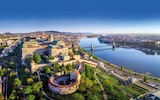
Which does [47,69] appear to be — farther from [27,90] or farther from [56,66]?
[27,90]

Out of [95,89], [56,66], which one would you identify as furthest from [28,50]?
[95,89]

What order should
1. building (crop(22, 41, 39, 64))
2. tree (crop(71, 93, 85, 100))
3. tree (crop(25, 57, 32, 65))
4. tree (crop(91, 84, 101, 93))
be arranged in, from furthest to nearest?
building (crop(22, 41, 39, 64))
tree (crop(25, 57, 32, 65))
tree (crop(91, 84, 101, 93))
tree (crop(71, 93, 85, 100))

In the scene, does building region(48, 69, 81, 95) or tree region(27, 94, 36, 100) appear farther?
building region(48, 69, 81, 95)

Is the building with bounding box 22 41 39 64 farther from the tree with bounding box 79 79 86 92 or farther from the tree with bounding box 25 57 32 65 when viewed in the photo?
the tree with bounding box 79 79 86 92

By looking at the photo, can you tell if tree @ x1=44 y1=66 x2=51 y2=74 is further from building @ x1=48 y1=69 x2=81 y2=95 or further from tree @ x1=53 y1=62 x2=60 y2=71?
building @ x1=48 y1=69 x2=81 y2=95

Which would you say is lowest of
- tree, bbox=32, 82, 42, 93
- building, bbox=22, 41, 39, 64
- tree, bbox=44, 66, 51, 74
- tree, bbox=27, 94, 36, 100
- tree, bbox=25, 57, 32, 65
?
tree, bbox=27, 94, 36, 100

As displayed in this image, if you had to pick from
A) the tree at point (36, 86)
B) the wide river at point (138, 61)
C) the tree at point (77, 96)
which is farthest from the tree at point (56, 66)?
the wide river at point (138, 61)

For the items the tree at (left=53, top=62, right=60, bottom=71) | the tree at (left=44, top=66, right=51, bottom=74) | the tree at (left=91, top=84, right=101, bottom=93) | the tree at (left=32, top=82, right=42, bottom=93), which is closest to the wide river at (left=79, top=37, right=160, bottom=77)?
the tree at (left=91, top=84, right=101, bottom=93)

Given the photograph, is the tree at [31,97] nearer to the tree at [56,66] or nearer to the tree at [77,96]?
the tree at [77,96]

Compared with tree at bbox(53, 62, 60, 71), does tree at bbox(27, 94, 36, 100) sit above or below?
below

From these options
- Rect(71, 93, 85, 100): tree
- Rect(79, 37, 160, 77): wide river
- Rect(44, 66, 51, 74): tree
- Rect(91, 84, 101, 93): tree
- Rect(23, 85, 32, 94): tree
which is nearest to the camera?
Rect(71, 93, 85, 100): tree
